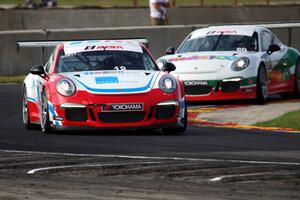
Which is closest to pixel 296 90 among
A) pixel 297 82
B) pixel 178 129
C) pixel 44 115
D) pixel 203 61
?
pixel 297 82

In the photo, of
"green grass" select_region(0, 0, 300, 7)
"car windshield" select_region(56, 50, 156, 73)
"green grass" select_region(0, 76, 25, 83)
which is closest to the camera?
"car windshield" select_region(56, 50, 156, 73)

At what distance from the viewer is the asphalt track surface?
9773mm

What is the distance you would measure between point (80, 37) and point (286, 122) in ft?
38.8

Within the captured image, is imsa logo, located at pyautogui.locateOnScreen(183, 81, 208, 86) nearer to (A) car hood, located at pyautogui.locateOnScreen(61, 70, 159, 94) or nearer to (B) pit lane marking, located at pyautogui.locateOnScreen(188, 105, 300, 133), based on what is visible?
(B) pit lane marking, located at pyautogui.locateOnScreen(188, 105, 300, 133)

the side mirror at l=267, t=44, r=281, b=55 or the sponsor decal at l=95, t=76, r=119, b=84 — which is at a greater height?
the sponsor decal at l=95, t=76, r=119, b=84

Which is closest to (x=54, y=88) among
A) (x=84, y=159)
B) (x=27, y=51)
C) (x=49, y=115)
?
(x=49, y=115)

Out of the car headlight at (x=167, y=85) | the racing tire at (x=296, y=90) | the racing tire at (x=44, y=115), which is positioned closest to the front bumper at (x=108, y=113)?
the car headlight at (x=167, y=85)

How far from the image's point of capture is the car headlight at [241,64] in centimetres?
2016

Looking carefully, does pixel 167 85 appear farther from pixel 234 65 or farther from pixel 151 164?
pixel 234 65

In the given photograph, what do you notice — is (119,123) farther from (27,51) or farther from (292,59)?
(27,51)

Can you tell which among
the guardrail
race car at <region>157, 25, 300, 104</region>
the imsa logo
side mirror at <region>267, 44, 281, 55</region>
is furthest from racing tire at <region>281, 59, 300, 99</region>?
the guardrail

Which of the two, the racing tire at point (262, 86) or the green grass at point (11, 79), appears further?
the green grass at point (11, 79)

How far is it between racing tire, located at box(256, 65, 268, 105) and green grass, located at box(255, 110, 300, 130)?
2.81m

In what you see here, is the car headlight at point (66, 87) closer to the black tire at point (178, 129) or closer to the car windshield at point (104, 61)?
the car windshield at point (104, 61)
